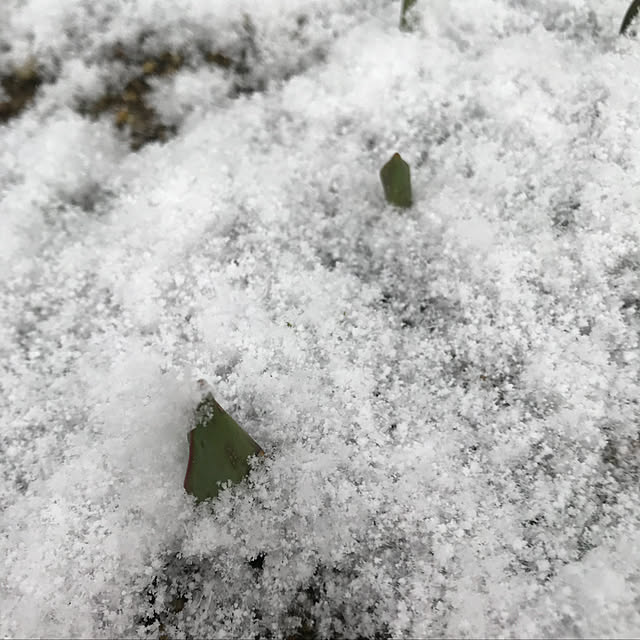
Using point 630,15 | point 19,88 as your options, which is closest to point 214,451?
point 19,88

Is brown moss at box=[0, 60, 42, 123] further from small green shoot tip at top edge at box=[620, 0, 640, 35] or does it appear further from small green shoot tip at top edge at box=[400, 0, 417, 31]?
small green shoot tip at top edge at box=[620, 0, 640, 35]

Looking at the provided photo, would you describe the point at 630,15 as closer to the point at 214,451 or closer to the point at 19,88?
the point at 214,451

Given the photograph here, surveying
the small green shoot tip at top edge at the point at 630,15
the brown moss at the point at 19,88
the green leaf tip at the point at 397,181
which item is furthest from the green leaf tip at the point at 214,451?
the small green shoot tip at top edge at the point at 630,15

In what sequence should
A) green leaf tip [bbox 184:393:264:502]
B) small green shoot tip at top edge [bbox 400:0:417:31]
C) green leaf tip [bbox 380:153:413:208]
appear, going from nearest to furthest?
green leaf tip [bbox 184:393:264:502] → green leaf tip [bbox 380:153:413:208] → small green shoot tip at top edge [bbox 400:0:417:31]

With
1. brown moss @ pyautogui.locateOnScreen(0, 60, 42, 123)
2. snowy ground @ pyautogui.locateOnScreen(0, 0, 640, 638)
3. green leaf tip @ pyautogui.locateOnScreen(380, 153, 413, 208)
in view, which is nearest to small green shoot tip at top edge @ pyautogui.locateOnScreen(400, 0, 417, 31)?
snowy ground @ pyautogui.locateOnScreen(0, 0, 640, 638)

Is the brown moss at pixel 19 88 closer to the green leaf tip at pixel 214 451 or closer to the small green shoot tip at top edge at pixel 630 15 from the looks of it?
the green leaf tip at pixel 214 451
